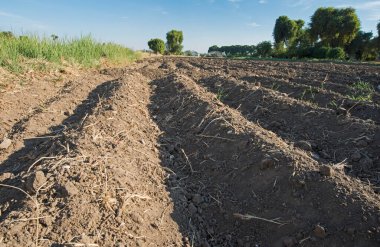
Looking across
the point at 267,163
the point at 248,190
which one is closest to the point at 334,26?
the point at 267,163

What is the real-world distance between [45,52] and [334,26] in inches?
1351

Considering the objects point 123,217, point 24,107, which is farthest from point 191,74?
point 123,217

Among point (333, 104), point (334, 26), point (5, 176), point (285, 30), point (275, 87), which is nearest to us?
point (5, 176)

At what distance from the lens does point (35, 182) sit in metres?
2.15

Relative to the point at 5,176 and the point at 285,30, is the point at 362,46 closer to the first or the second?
the point at 285,30

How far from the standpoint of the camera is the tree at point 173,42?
54.3 metres

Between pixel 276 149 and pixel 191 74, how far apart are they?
21.4 feet

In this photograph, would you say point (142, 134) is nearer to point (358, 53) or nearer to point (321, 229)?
point (321, 229)

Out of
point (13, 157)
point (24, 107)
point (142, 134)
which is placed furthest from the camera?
point (24, 107)

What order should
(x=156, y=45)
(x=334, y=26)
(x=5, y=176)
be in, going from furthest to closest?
(x=156, y=45)
(x=334, y=26)
(x=5, y=176)

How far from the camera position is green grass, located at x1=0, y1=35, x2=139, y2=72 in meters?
5.98

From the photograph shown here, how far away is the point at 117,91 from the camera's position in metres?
5.19

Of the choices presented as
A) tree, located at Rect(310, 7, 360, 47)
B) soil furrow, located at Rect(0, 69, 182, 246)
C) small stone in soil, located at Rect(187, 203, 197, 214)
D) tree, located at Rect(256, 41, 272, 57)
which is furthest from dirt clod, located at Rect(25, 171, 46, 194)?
tree, located at Rect(256, 41, 272, 57)

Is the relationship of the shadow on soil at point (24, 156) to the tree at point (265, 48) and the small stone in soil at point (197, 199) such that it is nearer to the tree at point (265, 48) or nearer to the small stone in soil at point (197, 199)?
the small stone in soil at point (197, 199)
